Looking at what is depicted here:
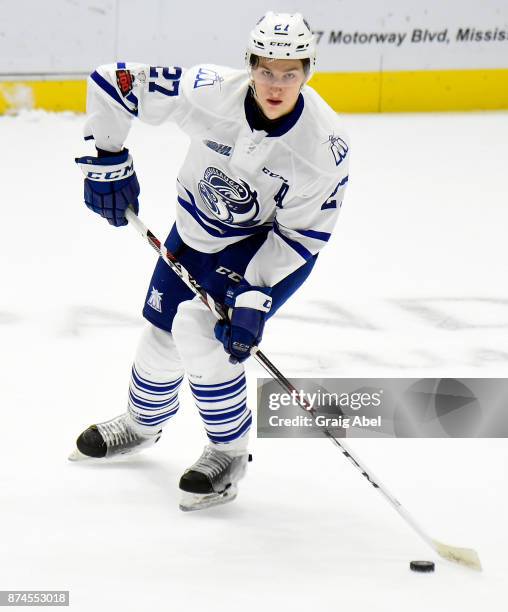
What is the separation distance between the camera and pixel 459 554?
229cm

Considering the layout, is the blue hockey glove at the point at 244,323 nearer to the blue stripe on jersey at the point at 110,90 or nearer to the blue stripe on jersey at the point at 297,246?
the blue stripe on jersey at the point at 297,246

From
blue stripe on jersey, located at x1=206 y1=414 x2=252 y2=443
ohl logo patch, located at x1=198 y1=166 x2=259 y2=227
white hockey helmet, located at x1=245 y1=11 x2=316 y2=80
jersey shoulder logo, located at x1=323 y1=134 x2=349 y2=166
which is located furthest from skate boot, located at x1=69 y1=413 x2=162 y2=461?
white hockey helmet, located at x1=245 y1=11 x2=316 y2=80

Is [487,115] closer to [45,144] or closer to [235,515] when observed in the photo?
[45,144]

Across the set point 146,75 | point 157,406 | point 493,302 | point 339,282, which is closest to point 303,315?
point 339,282

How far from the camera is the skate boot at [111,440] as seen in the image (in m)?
2.74

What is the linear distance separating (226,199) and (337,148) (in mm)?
263

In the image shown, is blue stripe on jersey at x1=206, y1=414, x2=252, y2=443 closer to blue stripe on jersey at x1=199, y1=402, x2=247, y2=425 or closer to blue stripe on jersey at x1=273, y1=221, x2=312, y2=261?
blue stripe on jersey at x1=199, y1=402, x2=247, y2=425

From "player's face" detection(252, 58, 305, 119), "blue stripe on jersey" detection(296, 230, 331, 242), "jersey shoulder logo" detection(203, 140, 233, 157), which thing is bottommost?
"blue stripe on jersey" detection(296, 230, 331, 242)

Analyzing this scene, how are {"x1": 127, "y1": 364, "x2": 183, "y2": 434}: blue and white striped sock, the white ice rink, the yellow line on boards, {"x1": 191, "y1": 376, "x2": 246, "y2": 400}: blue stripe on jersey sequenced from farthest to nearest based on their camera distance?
the yellow line on boards
{"x1": 127, "y1": 364, "x2": 183, "y2": 434}: blue and white striped sock
{"x1": 191, "y1": 376, "x2": 246, "y2": 400}: blue stripe on jersey
the white ice rink

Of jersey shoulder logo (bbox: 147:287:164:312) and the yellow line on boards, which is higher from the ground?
jersey shoulder logo (bbox: 147:287:164:312)

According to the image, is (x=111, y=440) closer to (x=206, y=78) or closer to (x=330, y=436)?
(x=330, y=436)

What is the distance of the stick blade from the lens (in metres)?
2.28

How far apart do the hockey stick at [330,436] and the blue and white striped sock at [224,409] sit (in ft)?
0.28

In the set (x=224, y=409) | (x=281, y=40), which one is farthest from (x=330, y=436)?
(x=281, y=40)
